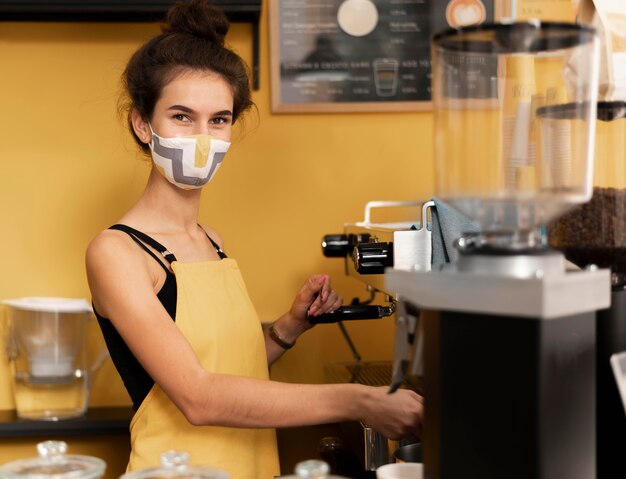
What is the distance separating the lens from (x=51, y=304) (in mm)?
2135

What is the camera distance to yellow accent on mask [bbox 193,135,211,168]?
1.69 metres

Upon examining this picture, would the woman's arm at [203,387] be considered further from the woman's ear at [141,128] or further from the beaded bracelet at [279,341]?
the beaded bracelet at [279,341]

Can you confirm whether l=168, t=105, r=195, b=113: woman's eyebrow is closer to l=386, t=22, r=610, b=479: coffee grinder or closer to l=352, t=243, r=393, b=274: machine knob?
l=352, t=243, r=393, b=274: machine knob

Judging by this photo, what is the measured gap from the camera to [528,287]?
0.89m

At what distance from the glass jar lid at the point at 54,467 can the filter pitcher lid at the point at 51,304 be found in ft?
3.95

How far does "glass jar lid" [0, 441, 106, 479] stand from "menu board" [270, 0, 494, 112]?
4.86 ft

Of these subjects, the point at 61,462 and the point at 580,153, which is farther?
the point at 580,153

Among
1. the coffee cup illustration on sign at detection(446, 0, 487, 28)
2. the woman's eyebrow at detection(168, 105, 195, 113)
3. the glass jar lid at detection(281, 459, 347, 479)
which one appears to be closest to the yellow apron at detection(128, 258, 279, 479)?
the woman's eyebrow at detection(168, 105, 195, 113)

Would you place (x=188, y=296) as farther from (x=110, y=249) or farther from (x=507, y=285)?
(x=507, y=285)

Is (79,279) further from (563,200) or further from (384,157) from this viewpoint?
(563,200)

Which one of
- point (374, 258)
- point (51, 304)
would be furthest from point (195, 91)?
point (51, 304)

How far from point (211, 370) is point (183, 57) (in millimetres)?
651

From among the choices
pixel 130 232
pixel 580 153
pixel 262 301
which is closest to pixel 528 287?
pixel 580 153

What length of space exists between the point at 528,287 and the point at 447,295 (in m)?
0.10
